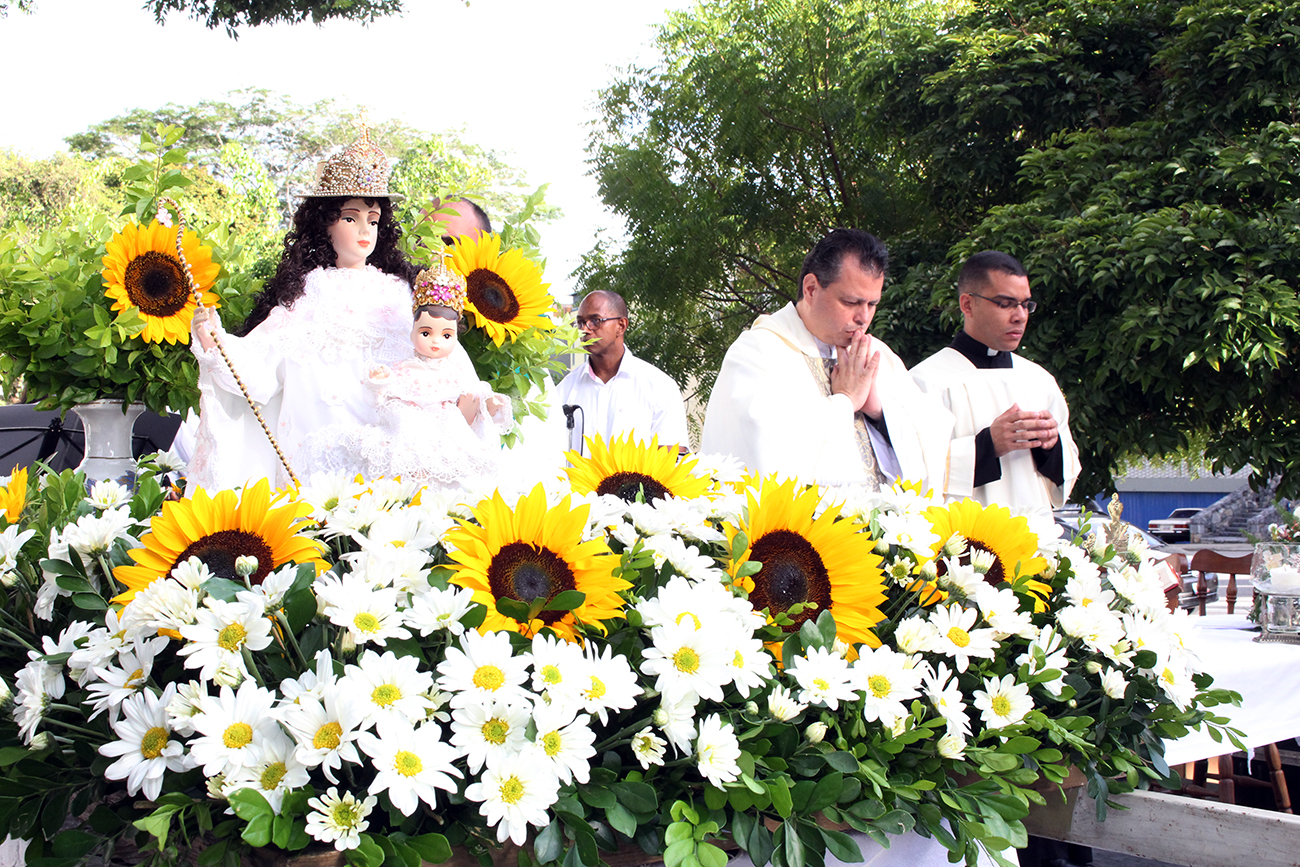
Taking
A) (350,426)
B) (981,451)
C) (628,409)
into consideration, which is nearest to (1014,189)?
(628,409)

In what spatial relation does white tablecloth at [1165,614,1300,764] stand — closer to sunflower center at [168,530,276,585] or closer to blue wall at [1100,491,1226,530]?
sunflower center at [168,530,276,585]

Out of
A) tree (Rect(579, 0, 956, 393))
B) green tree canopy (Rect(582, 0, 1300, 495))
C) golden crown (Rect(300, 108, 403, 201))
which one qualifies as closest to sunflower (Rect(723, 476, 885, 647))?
golden crown (Rect(300, 108, 403, 201))

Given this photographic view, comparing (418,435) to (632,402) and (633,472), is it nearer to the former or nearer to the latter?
(633,472)

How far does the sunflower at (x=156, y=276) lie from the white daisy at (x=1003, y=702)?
186 cm

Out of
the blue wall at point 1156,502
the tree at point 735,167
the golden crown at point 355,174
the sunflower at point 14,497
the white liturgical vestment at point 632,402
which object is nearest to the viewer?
the sunflower at point 14,497

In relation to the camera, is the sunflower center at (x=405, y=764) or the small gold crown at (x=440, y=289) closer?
the sunflower center at (x=405, y=764)

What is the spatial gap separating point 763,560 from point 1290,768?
4.20 metres

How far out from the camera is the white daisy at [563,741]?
1.27 meters

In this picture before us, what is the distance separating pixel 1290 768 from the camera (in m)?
4.79

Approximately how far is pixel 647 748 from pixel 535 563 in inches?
11.0

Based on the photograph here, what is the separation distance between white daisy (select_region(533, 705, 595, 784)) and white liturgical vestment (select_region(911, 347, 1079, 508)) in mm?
3289

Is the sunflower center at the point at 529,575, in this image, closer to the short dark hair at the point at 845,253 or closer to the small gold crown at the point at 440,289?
the small gold crown at the point at 440,289

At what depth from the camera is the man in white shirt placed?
21.6ft

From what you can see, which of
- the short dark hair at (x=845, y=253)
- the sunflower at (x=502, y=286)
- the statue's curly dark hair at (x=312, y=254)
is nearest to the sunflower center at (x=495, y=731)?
the sunflower at (x=502, y=286)
